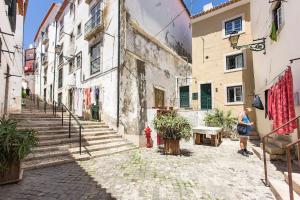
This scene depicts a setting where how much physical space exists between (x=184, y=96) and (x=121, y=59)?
7676mm

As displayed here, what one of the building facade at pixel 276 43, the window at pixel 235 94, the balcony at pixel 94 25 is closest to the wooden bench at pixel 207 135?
the building facade at pixel 276 43

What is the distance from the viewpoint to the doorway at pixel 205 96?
14.7 m

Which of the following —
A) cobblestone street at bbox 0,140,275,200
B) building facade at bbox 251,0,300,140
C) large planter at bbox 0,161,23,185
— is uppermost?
building facade at bbox 251,0,300,140

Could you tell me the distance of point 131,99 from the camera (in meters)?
10.2

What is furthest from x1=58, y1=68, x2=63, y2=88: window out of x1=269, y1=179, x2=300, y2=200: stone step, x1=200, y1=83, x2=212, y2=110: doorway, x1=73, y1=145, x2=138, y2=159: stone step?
x1=269, y1=179, x2=300, y2=200: stone step

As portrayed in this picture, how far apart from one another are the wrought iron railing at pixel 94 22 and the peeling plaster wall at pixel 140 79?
2.14 metres

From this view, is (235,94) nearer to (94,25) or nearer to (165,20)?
(165,20)

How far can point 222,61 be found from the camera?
14391mm

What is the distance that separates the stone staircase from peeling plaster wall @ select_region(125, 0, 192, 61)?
22.9 ft

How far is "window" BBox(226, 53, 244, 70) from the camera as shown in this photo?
533 inches

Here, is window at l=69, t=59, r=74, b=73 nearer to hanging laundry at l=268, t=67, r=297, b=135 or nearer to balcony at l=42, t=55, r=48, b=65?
balcony at l=42, t=55, r=48, b=65

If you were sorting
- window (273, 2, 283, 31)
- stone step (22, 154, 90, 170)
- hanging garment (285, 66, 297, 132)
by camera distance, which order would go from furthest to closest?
window (273, 2, 283, 31) < stone step (22, 154, 90, 170) < hanging garment (285, 66, 297, 132)

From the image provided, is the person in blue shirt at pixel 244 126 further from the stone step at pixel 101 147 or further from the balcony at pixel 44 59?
the balcony at pixel 44 59

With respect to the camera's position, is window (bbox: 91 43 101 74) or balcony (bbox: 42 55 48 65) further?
balcony (bbox: 42 55 48 65)
